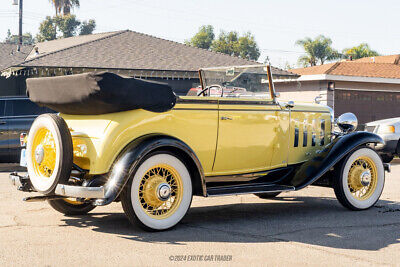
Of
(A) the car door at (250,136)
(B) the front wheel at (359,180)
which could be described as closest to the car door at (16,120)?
(A) the car door at (250,136)

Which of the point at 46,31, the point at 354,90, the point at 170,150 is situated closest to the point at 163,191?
the point at 170,150

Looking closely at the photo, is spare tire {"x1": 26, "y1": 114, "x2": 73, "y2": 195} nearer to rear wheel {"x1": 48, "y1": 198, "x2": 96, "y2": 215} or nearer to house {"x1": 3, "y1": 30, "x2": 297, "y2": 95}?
rear wheel {"x1": 48, "y1": 198, "x2": 96, "y2": 215}

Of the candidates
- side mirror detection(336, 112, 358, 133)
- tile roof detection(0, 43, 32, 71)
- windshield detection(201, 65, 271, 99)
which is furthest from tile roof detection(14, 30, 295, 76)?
side mirror detection(336, 112, 358, 133)

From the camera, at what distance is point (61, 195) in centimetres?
546

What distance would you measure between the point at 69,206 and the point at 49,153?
0.99m

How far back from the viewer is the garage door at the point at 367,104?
74.8 feet

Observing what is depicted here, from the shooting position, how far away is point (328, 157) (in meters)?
6.97

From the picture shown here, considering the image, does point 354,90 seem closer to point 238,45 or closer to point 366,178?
point 366,178

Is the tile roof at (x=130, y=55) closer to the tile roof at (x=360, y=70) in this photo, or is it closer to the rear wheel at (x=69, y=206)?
the tile roof at (x=360, y=70)

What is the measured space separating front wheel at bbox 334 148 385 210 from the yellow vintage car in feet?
0.04

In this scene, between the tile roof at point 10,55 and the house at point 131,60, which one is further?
the tile roof at point 10,55

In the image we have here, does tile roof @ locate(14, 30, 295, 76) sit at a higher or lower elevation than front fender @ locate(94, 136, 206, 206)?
higher

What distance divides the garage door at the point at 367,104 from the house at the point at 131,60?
2.74m

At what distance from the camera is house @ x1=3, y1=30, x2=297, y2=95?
18688 millimetres
